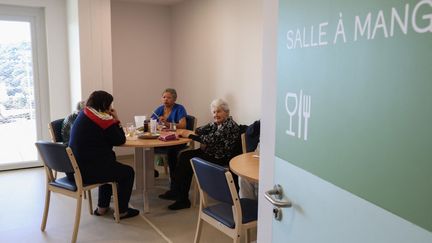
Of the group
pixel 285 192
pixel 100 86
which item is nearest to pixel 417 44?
pixel 285 192

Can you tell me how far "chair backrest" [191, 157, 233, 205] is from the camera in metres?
2.27

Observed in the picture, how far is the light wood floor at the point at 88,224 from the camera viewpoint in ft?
10.3

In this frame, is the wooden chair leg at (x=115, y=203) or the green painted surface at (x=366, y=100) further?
the wooden chair leg at (x=115, y=203)

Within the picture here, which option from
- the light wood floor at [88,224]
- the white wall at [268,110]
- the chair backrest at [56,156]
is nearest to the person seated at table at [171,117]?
the light wood floor at [88,224]

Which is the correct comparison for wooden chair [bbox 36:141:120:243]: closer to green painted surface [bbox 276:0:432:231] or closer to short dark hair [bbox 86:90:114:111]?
short dark hair [bbox 86:90:114:111]

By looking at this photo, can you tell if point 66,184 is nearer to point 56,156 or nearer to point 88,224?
point 56,156

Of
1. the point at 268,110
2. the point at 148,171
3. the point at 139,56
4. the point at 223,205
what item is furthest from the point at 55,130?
the point at 268,110

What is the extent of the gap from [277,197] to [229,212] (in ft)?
3.58

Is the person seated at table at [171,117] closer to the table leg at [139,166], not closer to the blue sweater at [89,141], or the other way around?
the table leg at [139,166]

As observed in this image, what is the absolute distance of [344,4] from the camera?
108cm

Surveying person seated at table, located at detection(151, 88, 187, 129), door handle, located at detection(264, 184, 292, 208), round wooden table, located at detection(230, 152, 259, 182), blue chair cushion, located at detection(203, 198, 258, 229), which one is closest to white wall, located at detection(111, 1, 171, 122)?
person seated at table, located at detection(151, 88, 187, 129)

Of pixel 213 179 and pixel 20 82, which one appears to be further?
pixel 20 82

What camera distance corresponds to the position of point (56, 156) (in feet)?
9.95

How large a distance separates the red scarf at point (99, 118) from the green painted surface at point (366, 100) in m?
2.15
